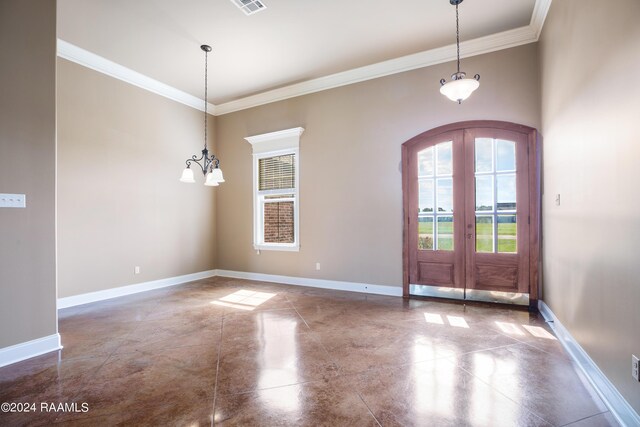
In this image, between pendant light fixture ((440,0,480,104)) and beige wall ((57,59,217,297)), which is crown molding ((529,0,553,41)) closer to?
pendant light fixture ((440,0,480,104))

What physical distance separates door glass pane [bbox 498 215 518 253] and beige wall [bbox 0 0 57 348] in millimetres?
5041

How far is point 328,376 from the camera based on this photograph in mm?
2209

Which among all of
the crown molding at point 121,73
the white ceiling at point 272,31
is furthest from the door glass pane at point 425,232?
the crown molding at point 121,73

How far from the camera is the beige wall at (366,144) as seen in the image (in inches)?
155

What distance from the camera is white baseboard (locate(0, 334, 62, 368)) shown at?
2.41 metres

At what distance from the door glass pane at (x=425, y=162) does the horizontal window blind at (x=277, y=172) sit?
2.25 meters

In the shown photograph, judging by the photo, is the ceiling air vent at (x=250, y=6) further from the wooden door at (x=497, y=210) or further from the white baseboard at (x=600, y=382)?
the white baseboard at (x=600, y=382)

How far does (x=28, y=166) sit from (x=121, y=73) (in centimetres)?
279

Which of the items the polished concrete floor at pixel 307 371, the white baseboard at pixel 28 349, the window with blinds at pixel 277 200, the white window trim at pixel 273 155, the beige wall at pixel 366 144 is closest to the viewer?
the polished concrete floor at pixel 307 371

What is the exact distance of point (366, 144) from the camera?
15.6ft

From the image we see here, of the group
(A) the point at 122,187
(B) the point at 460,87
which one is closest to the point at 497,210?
(B) the point at 460,87

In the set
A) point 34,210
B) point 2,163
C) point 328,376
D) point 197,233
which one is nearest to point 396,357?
point 328,376

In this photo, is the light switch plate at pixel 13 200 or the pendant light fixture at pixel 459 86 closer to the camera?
the light switch plate at pixel 13 200

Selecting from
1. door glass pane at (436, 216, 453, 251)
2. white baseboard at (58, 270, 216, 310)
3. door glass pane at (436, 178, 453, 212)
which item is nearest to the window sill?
white baseboard at (58, 270, 216, 310)
